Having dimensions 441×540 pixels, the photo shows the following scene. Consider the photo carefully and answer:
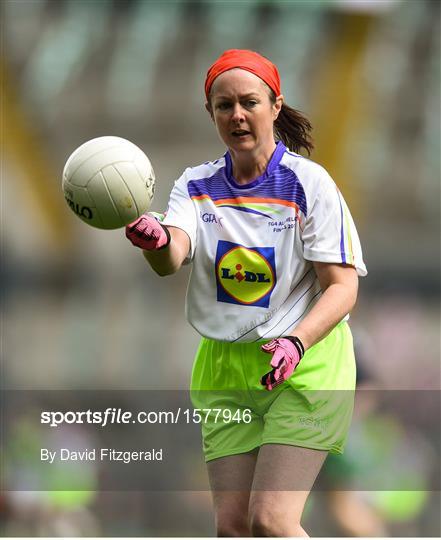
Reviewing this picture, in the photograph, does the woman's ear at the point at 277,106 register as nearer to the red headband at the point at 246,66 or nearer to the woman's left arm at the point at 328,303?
the red headband at the point at 246,66

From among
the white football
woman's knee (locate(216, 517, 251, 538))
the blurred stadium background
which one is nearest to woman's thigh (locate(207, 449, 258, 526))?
woman's knee (locate(216, 517, 251, 538))

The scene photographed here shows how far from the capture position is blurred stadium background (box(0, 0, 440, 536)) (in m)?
11.9

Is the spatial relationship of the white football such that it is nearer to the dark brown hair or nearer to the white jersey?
the white jersey

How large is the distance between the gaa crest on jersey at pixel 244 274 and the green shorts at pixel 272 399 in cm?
19

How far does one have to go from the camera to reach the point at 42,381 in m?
11.8

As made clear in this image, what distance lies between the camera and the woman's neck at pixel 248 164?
4074 millimetres

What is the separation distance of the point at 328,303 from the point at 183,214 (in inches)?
28.3

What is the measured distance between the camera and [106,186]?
3.80m

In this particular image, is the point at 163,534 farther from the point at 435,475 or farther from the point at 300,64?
the point at 300,64

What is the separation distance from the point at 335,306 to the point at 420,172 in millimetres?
11771

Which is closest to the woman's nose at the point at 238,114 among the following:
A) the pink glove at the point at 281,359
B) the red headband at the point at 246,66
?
the red headband at the point at 246,66

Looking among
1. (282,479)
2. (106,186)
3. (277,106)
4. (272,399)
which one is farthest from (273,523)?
(277,106)

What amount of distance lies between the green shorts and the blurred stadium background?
5214mm

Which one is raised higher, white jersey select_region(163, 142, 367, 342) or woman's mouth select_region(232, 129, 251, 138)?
woman's mouth select_region(232, 129, 251, 138)
